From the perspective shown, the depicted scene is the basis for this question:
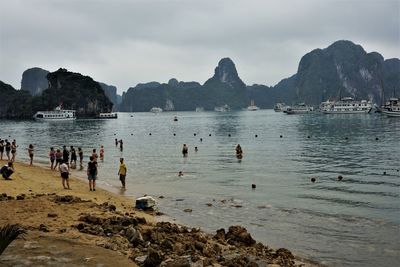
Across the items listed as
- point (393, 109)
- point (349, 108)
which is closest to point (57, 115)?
point (349, 108)

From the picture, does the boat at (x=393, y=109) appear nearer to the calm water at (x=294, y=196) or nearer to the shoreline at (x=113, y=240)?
the calm water at (x=294, y=196)

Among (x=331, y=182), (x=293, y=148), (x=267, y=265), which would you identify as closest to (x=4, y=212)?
(x=267, y=265)

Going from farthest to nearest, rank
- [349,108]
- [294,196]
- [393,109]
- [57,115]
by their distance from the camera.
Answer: [349,108], [57,115], [393,109], [294,196]

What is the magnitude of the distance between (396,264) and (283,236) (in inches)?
163

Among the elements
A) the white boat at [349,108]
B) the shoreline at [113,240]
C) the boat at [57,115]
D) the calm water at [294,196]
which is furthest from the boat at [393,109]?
the shoreline at [113,240]

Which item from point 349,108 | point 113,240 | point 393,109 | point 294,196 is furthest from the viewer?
point 349,108

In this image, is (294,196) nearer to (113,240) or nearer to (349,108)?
(113,240)

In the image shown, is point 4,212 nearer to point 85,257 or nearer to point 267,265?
point 85,257

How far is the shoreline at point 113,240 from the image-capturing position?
415 inches

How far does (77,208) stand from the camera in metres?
16.6

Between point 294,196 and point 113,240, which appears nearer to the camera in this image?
point 113,240

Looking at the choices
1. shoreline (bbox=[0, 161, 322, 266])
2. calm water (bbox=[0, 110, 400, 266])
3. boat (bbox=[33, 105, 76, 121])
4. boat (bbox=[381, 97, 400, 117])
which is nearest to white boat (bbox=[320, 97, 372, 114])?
boat (bbox=[381, 97, 400, 117])

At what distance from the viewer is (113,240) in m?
12.3

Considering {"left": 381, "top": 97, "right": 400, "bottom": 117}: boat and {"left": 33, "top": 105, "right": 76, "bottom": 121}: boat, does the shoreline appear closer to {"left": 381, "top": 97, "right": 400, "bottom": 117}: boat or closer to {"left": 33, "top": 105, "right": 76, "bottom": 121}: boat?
{"left": 381, "top": 97, "right": 400, "bottom": 117}: boat
